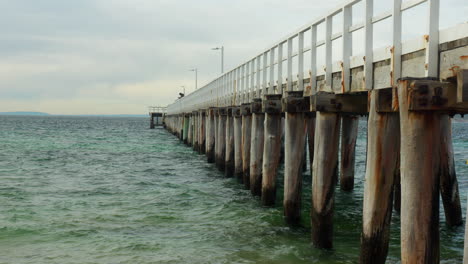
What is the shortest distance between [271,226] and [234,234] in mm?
849

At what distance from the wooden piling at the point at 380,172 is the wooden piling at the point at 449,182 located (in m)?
4.30

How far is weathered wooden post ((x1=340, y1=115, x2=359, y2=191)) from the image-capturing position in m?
15.4

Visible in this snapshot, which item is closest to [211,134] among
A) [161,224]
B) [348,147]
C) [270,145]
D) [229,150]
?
[229,150]

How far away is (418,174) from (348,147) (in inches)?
383

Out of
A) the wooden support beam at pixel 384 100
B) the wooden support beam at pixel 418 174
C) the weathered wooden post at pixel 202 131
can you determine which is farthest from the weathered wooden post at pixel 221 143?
the wooden support beam at pixel 418 174

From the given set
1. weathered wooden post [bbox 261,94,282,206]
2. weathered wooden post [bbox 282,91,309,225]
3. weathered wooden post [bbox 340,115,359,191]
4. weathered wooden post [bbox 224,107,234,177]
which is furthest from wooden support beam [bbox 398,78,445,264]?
weathered wooden post [bbox 224,107,234,177]

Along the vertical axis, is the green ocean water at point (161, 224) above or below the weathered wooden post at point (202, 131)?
below

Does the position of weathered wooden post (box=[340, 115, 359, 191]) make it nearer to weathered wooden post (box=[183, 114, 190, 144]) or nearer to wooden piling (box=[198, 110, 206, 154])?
wooden piling (box=[198, 110, 206, 154])

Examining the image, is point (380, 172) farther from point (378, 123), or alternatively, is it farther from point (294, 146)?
point (294, 146)

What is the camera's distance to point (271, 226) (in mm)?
11500

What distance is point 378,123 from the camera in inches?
279

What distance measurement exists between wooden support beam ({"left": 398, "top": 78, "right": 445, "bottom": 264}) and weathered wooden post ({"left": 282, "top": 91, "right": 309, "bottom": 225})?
462 cm

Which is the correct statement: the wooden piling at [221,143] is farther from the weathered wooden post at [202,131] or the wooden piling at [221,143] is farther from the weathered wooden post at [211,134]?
the weathered wooden post at [202,131]

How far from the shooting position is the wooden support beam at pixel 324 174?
8.99 metres
